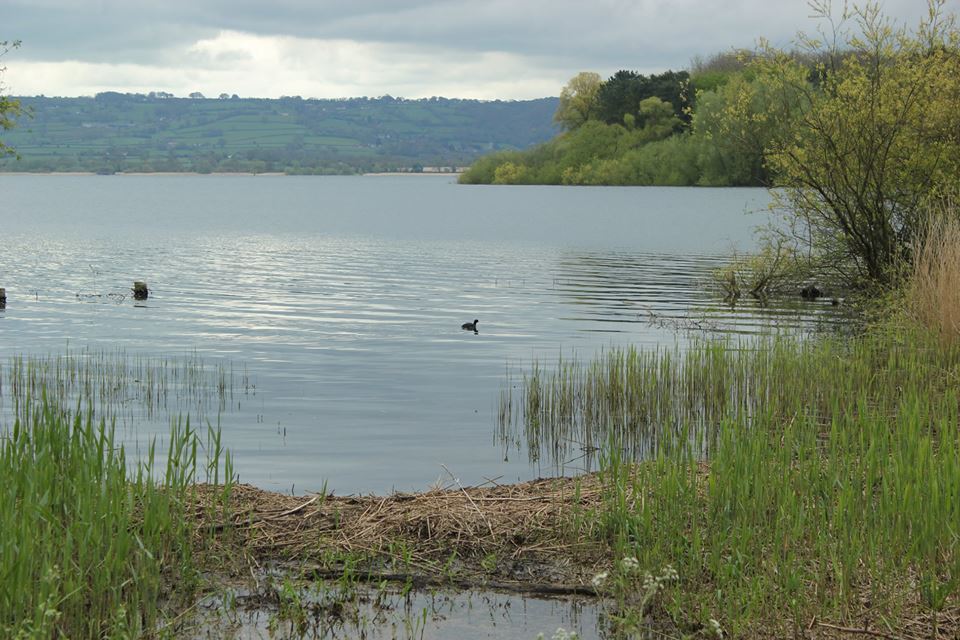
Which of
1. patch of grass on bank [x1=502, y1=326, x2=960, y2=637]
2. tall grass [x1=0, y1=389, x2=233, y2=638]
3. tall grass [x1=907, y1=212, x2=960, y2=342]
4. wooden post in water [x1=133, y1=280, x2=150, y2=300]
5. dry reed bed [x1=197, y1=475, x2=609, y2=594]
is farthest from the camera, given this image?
wooden post in water [x1=133, y1=280, x2=150, y2=300]

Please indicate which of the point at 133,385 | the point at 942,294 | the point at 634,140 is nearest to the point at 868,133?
the point at 942,294

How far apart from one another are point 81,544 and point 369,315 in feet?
77.0

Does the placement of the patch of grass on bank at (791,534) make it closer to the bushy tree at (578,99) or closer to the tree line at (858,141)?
the tree line at (858,141)

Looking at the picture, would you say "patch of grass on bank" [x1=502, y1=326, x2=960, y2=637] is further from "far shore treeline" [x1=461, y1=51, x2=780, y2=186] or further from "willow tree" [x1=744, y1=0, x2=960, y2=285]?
"far shore treeline" [x1=461, y1=51, x2=780, y2=186]

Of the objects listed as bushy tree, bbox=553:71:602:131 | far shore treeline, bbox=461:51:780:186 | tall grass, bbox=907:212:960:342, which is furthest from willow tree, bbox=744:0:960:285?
bushy tree, bbox=553:71:602:131

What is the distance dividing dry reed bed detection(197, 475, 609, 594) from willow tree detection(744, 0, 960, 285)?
17.1 metres

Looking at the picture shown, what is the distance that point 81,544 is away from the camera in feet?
20.7

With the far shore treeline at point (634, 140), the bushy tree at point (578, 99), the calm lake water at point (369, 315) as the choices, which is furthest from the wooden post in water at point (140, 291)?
the bushy tree at point (578, 99)

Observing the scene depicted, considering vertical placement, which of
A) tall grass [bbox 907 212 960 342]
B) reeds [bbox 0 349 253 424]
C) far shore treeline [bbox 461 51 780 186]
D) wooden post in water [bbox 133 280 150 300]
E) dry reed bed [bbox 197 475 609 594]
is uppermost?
far shore treeline [bbox 461 51 780 186]

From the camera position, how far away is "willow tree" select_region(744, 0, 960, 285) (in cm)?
2384

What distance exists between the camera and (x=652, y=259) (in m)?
49.9

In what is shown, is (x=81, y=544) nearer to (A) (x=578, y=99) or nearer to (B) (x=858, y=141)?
(B) (x=858, y=141)

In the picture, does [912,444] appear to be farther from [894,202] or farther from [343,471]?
[894,202]

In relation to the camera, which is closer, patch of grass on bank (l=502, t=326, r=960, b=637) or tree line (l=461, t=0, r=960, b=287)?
patch of grass on bank (l=502, t=326, r=960, b=637)
